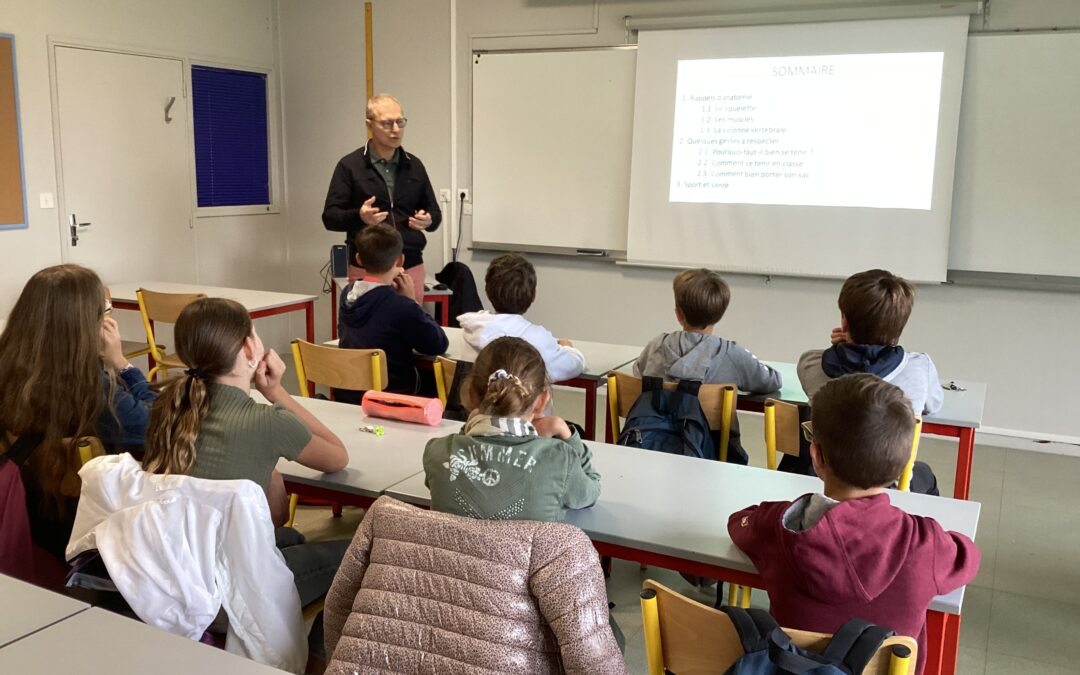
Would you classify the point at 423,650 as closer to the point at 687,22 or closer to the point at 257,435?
the point at 257,435

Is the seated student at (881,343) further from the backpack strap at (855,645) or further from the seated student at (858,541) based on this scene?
the backpack strap at (855,645)

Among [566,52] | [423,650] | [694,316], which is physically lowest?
[423,650]

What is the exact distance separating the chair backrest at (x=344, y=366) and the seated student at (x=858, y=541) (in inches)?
64.0

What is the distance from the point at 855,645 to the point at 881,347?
1579 mm

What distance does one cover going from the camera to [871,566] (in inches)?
57.5

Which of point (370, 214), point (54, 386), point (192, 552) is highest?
point (370, 214)

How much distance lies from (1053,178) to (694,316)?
265 cm

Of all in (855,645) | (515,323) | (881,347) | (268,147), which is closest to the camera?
(855,645)

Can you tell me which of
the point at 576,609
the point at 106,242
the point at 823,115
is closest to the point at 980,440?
the point at 823,115

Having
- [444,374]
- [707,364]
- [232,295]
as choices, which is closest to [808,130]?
[707,364]

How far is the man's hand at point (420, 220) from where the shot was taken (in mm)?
4547

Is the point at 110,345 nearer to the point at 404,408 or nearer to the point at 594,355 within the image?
the point at 404,408

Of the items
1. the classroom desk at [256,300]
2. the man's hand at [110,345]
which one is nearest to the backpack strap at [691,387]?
the man's hand at [110,345]

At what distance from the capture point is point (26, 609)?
4.61 ft
